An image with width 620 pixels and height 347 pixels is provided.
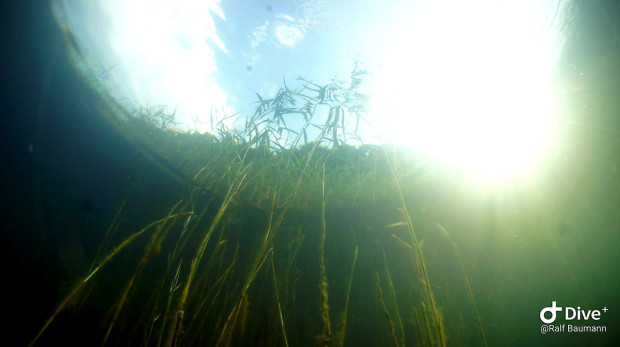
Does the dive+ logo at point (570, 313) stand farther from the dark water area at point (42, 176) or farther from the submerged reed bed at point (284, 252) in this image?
the dark water area at point (42, 176)

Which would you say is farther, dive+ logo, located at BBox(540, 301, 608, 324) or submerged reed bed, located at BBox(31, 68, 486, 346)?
dive+ logo, located at BBox(540, 301, 608, 324)

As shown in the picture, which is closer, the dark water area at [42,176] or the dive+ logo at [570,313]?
the dark water area at [42,176]

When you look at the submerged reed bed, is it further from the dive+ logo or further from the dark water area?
the dive+ logo

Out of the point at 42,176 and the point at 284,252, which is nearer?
the point at 42,176

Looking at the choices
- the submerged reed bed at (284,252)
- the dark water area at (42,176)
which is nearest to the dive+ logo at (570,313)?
the submerged reed bed at (284,252)

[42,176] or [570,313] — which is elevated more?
[570,313]

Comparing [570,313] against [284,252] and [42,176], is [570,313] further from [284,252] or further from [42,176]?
[42,176]

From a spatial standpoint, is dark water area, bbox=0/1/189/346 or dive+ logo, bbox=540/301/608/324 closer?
dark water area, bbox=0/1/189/346

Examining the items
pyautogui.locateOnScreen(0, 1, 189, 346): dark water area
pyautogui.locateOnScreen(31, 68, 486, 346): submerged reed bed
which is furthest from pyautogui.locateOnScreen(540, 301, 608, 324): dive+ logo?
pyautogui.locateOnScreen(0, 1, 189, 346): dark water area

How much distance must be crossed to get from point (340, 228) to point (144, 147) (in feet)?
4.89

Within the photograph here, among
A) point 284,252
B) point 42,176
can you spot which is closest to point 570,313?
point 284,252

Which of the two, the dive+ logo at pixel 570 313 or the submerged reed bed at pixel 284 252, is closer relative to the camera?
the submerged reed bed at pixel 284 252

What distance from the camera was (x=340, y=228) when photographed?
1.71m

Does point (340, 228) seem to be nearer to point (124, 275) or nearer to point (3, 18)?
point (124, 275)
